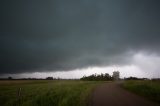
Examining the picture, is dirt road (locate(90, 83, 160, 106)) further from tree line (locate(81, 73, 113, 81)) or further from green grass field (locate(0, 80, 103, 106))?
tree line (locate(81, 73, 113, 81))

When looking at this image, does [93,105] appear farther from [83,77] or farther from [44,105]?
[83,77]

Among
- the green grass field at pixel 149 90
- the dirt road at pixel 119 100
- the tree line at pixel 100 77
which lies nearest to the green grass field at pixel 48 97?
the dirt road at pixel 119 100

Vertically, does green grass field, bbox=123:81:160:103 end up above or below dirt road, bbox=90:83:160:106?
above

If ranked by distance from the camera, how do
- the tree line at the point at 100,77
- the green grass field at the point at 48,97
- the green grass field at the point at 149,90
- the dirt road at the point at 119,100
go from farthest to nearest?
the tree line at the point at 100,77
the green grass field at the point at 149,90
the green grass field at the point at 48,97
the dirt road at the point at 119,100

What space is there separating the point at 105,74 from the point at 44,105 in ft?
372

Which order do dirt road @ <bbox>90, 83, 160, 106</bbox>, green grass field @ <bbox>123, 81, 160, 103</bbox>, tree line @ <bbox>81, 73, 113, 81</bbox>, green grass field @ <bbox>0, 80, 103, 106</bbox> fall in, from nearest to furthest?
dirt road @ <bbox>90, 83, 160, 106</bbox> < green grass field @ <bbox>0, 80, 103, 106</bbox> < green grass field @ <bbox>123, 81, 160, 103</bbox> < tree line @ <bbox>81, 73, 113, 81</bbox>

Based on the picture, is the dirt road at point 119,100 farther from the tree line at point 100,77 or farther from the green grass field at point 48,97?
the tree line at point 100,77

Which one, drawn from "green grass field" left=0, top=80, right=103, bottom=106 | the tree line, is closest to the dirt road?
"green grass field" left=0, top=80, right=103, bottom=106

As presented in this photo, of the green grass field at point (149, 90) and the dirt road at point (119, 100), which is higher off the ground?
the green grass field at point (149, 90)

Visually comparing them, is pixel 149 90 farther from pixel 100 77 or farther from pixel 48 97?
pixel 100 77

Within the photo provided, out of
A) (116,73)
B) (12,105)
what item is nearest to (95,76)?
(116,73)

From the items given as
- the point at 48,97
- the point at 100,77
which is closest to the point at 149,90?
the point at 48,97

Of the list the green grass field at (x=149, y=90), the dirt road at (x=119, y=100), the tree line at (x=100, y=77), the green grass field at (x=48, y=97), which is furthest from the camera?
the tree line at (x=100, y=77)

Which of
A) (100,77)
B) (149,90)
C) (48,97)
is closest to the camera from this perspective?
(48,97)
